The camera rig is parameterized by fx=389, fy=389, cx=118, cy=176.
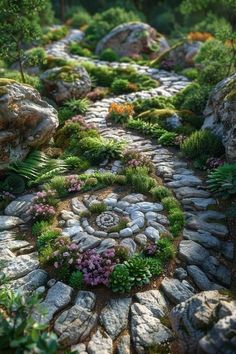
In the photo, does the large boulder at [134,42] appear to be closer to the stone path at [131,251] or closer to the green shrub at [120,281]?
the stone path at [131,251]

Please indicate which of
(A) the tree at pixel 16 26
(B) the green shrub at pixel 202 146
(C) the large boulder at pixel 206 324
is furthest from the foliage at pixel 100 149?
(C) the large boulder at pixel 206 324

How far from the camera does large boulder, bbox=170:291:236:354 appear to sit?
561cm

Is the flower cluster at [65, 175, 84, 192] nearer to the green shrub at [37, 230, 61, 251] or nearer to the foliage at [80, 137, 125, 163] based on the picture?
the foliage at [80, 137, 125, 163]

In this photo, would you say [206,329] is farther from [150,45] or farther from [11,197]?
[150,45]

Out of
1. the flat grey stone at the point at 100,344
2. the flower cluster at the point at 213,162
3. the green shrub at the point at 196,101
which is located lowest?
the flat grey stone at the point at 100,344

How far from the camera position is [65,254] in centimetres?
826

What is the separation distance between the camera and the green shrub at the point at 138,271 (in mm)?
7930

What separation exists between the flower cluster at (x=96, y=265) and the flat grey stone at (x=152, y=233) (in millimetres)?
1053

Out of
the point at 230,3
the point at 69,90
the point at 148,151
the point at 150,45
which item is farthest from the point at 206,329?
the point at 150,45

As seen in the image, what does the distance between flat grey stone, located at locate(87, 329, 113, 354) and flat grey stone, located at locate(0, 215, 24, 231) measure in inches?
151

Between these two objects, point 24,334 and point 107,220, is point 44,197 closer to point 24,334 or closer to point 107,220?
point 107,220

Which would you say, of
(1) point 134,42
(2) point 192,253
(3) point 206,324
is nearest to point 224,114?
(2) point 192,253

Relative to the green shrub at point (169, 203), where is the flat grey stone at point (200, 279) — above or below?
below

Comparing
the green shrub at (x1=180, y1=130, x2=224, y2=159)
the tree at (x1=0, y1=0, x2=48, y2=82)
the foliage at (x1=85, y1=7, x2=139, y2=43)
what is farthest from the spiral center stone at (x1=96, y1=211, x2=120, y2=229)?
the foliage at (x1=85, y1=7, x2=139, y2=43)
